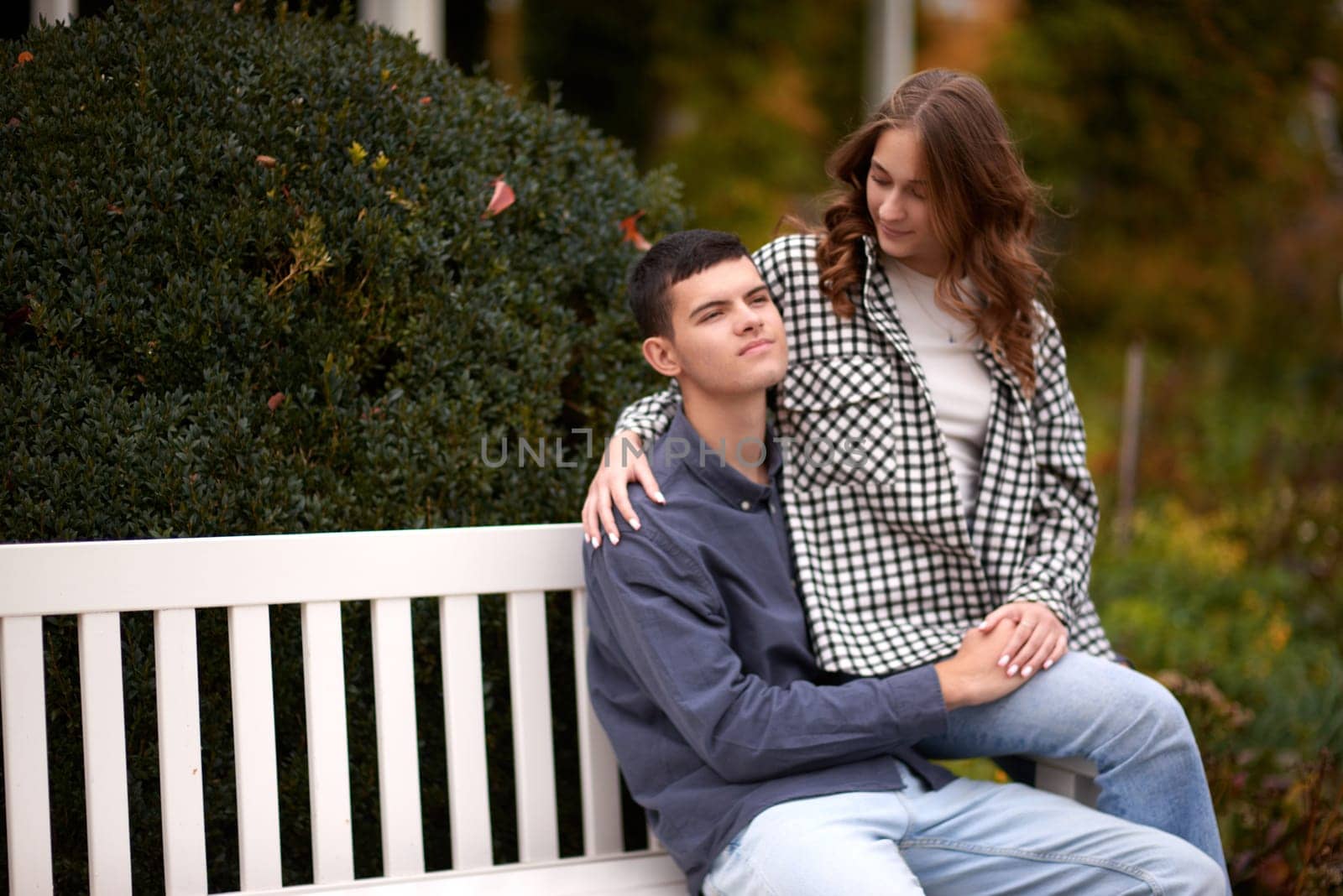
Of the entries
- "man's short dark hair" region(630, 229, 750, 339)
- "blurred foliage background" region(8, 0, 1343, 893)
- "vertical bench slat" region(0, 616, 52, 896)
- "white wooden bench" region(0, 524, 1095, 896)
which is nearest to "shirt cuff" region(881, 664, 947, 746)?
"white wooden bench" region(0, 524, 1095, 896)

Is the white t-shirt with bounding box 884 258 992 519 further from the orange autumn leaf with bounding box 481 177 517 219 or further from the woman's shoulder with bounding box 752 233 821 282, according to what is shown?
the orange autumn leaf with bounding box 481 177 517 219

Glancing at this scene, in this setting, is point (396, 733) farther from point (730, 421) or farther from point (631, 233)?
point (631, 233)

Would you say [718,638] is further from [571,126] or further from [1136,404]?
[1136,404]

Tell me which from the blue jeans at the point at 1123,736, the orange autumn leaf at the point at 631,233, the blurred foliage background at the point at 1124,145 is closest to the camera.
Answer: the blue jeans at the point at 1123,736

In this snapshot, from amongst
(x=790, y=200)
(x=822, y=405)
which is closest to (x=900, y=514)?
(x=822, y=405)

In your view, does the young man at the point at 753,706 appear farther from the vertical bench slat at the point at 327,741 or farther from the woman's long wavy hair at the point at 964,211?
the vertical bench slat at the point at 327,741

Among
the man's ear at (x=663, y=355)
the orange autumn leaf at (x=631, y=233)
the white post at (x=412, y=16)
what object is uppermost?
the white post at (x=412, y=16)

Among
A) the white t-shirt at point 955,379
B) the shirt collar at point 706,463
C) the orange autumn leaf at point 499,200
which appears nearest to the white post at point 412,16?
the orange autumn leaf at point 499,200

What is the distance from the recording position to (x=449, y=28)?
851cm

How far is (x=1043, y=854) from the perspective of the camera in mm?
2158

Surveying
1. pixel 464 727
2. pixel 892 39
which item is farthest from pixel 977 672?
pixel 892 39

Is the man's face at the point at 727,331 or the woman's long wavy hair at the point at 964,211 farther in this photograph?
the woman's long wavy hair at the point at 964,211

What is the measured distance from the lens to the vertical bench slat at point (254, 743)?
2184 mm

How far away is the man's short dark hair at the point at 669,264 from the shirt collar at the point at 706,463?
19 centimetres
